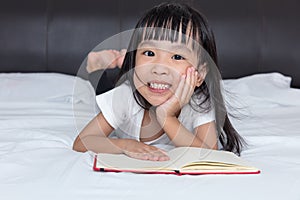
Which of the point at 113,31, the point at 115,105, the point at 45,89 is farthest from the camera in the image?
the point at 113,31

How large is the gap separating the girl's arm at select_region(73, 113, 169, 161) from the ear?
0.22 m

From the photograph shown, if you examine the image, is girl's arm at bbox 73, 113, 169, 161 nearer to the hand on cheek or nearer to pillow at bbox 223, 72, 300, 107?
the hand on cheek

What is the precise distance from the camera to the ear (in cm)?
116

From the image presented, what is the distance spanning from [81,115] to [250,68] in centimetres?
79

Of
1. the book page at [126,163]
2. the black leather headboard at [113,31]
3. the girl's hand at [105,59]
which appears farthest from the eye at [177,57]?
the black leather headboard at [113,31]

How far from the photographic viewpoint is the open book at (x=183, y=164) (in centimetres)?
94

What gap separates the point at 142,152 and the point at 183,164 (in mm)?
106

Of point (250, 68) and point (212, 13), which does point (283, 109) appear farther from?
point (212, 13)

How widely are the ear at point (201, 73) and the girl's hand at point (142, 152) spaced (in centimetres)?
22

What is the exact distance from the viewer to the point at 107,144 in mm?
1098

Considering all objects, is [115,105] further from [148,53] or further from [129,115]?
[148,53]

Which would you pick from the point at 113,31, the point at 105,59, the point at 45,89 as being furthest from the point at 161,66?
the point at 113,31

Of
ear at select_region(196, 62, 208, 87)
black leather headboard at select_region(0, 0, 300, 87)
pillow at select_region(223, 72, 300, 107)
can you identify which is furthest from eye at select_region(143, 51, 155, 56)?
black leather headboard at select_region(0, 0, 300, 87)

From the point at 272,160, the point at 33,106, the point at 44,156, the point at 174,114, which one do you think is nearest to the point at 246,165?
the point at 272,160
